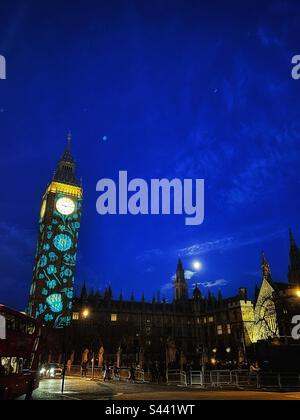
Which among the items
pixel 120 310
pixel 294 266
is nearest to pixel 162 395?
pixel 294 266

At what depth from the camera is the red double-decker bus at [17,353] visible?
13812 mm

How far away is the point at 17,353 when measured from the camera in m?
15.0

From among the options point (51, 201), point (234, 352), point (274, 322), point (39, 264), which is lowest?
point (234, 352)

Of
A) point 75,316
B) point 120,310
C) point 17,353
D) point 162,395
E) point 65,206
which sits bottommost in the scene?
point 162,395

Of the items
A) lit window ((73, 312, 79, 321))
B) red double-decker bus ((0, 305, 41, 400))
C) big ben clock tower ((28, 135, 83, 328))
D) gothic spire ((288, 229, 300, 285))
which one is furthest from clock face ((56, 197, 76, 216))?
red double-decker bus ((0, 305, 41, 400))

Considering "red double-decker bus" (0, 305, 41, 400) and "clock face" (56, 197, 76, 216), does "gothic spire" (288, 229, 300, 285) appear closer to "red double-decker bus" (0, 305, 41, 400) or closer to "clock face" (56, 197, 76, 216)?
"clock face" (56, 197, 76, 216)

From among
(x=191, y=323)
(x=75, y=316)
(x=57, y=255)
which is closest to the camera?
(x=75, y=316)

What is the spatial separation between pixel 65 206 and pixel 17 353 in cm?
9184

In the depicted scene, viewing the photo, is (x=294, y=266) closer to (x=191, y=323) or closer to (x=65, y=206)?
(x=191, y=323)

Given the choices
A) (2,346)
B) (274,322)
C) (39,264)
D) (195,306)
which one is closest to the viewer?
(2,346)

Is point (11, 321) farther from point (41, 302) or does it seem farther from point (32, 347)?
point (41, 302)

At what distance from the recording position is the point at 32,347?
17.2m

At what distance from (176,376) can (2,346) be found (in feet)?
64.6
